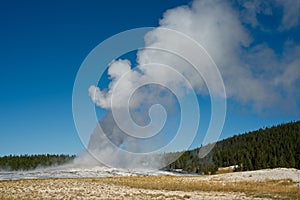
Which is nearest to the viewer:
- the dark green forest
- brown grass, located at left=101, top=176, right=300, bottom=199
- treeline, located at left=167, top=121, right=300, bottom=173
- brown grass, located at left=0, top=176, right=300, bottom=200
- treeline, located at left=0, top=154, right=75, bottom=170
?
brown grass, located at left=0, top=176, right=300, bottom=200

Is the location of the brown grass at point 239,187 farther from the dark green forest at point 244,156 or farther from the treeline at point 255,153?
the treeline at point 255,153

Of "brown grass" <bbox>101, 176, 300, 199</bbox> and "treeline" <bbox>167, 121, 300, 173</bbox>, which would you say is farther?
"treeline" <bbox>167, 121, 300, 173</bbox>

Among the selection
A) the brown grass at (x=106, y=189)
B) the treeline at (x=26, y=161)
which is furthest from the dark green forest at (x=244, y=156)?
the brown grass at (x=106, y=189)

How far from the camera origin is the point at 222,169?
140 meters

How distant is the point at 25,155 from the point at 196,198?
158465 millimetres

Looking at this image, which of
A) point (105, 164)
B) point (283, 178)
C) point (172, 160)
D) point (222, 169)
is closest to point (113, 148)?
point (105, 164)

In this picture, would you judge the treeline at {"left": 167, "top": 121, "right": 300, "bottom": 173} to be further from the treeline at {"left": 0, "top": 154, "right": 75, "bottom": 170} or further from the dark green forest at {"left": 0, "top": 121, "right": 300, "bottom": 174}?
the treeline at {"left": 0, "top": 154, "right": 75, "bottom": 170}

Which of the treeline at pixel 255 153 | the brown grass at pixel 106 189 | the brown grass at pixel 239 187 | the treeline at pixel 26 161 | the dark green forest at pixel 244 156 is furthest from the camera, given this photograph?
the treeline at pixel 26 161

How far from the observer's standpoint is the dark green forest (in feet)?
402

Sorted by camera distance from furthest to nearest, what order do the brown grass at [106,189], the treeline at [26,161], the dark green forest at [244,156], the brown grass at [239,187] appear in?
the treeline at [26,161] < the dark green forest at [244,156] < the brown grass at [239,187] < the brown grass at [106,189]

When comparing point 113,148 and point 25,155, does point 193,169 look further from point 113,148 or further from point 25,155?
point 25,155

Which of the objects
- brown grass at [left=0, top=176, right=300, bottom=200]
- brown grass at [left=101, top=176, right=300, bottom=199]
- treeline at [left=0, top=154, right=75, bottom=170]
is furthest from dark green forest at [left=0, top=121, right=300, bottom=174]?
brown grass at [left=0, top=176, right=300, bottom=200]

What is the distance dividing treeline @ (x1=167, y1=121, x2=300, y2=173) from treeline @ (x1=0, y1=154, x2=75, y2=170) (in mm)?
49886

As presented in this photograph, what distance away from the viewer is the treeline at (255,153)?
121 m
